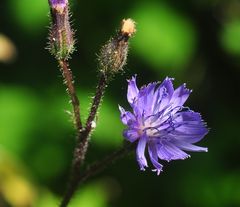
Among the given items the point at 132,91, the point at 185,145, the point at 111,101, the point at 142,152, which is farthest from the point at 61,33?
the point at 111,101

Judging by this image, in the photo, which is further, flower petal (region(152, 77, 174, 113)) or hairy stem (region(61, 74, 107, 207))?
flower petal (region(152, 77, 174, 113))

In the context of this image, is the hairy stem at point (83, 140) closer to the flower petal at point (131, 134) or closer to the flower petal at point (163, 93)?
the flower petal at point (131, 134)

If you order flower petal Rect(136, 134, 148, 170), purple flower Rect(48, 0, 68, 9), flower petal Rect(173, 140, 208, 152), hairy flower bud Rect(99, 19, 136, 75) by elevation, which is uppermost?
purple flower Rect(48, 0, 68, 9)

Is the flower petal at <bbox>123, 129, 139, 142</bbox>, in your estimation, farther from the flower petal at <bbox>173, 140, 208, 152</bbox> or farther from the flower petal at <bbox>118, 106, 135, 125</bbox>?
the flower petal at <bbox>173, 140, 208, 152</bbox>

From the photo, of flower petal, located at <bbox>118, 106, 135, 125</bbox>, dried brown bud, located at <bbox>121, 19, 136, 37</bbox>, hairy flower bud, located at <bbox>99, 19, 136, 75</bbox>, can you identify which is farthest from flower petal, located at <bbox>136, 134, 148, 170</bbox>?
dried brown bud, located at <bbox>121, 19, 136, 37</bbox>

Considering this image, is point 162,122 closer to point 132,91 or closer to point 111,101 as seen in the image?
point 132,91

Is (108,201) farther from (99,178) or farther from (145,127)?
(145,127)

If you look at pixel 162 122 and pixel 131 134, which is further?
pixel 162 122

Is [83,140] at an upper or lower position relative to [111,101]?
lower
